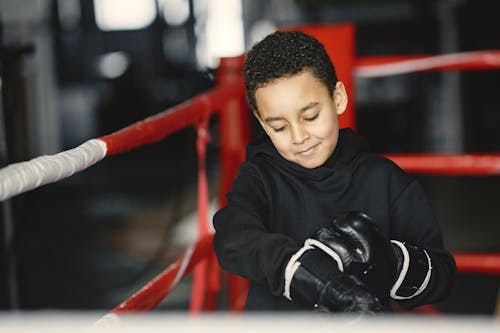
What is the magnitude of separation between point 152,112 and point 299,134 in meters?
→ 5.40

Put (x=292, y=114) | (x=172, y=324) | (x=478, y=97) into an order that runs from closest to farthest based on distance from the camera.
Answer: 1. (x=172, y=324)
2. (x=292, y=114)
3. (x=478, y=97)

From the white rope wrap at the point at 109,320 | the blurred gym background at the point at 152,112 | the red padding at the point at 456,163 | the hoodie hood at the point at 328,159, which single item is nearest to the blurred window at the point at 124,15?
the blurred gym background at the point at 152,112

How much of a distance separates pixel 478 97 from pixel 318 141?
4.53 meters

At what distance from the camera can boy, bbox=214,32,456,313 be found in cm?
79

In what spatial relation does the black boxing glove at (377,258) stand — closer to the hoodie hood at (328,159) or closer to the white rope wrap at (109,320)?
the hoodie hood at (328,159)

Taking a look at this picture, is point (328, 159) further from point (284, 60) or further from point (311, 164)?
point (284, 60)

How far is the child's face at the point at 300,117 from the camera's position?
88 cm

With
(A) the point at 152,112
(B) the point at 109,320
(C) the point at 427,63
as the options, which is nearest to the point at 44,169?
(B) the point at 109,320

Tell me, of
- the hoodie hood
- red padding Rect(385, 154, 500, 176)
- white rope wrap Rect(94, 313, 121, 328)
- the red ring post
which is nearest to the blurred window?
the red ring post

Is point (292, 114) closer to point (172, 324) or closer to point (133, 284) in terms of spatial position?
point (172, 324)

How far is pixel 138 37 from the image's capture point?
657cm

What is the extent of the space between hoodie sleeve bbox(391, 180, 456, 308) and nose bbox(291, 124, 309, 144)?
0.16 meters

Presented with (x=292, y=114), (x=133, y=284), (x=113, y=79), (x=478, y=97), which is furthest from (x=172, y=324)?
(x=113, y=79)

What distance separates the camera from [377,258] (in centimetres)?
80
